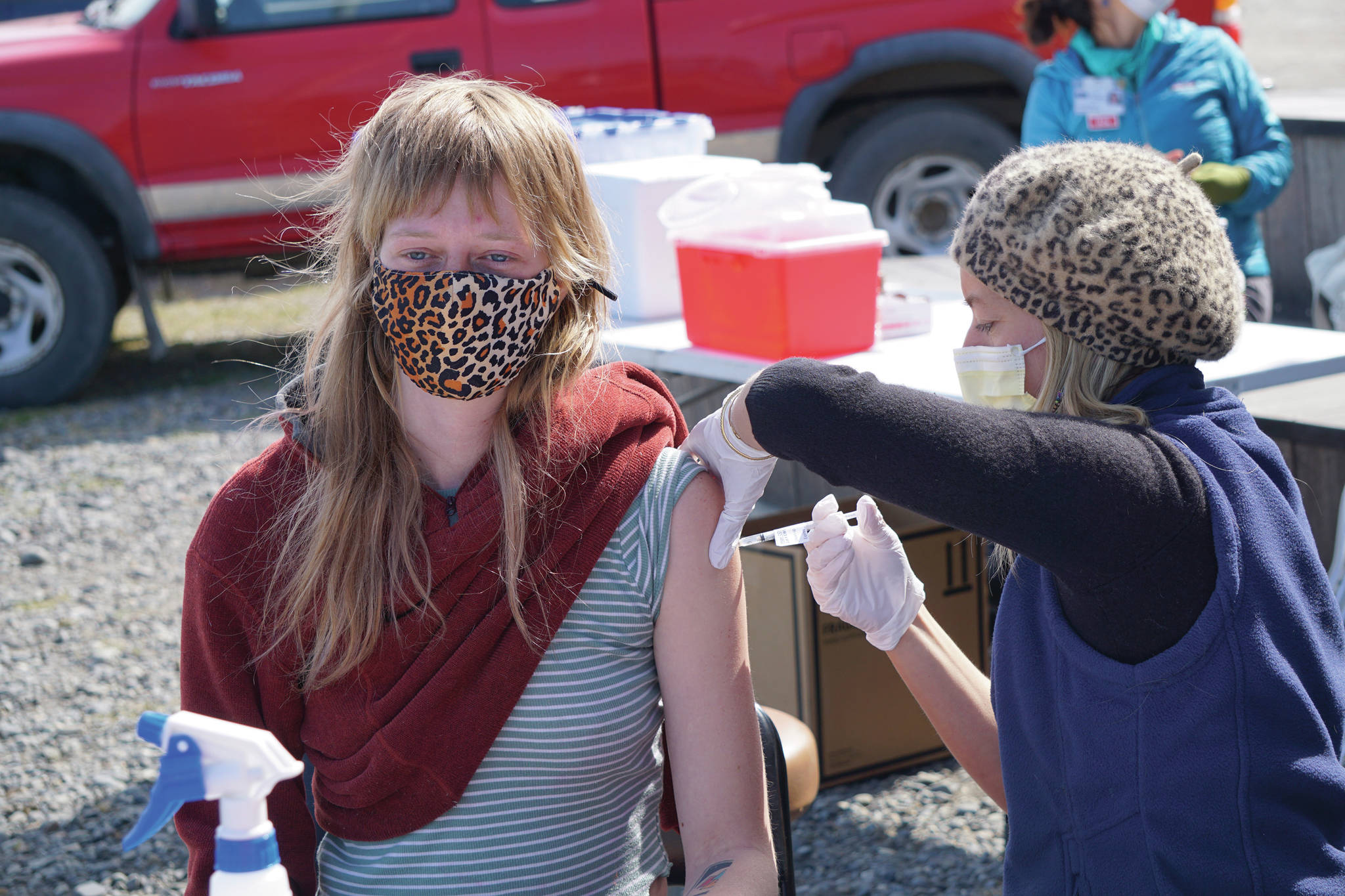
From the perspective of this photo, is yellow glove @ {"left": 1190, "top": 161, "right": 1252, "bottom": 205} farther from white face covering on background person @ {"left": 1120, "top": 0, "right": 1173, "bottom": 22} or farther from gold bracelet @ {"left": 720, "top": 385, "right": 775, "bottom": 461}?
gold bracelet @ {"left": 720, "top": 385, "right": 775, "bottom": 461}

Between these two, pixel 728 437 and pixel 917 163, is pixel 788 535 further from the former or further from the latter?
pixel 917 163

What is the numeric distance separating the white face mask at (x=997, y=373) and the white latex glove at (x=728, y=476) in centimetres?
25

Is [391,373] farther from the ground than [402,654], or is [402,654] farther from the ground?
[391,373]

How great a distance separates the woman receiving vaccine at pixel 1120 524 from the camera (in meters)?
1.13

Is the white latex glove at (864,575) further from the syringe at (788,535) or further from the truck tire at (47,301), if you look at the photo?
the truck tire at (47,301)

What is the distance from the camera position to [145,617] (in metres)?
3.94

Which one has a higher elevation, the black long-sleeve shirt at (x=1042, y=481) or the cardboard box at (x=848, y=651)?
the black long-sleeve shirt at (x=1042, y=481)

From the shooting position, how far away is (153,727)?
0.90 m

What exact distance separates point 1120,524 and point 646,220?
218cm

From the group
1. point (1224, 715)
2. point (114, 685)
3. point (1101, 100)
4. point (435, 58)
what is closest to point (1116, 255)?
point (1224, 715)

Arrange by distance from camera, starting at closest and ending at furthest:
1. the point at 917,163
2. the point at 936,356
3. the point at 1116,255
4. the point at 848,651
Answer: the point at 1116,255 < the point at 936,356 < the point at 848,651 < the point at 917,163

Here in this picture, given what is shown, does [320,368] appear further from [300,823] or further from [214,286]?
[214,286]

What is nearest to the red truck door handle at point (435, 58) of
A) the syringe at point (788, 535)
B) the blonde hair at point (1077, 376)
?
the syringe at point (788, 535)

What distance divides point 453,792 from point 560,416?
1.53ft
